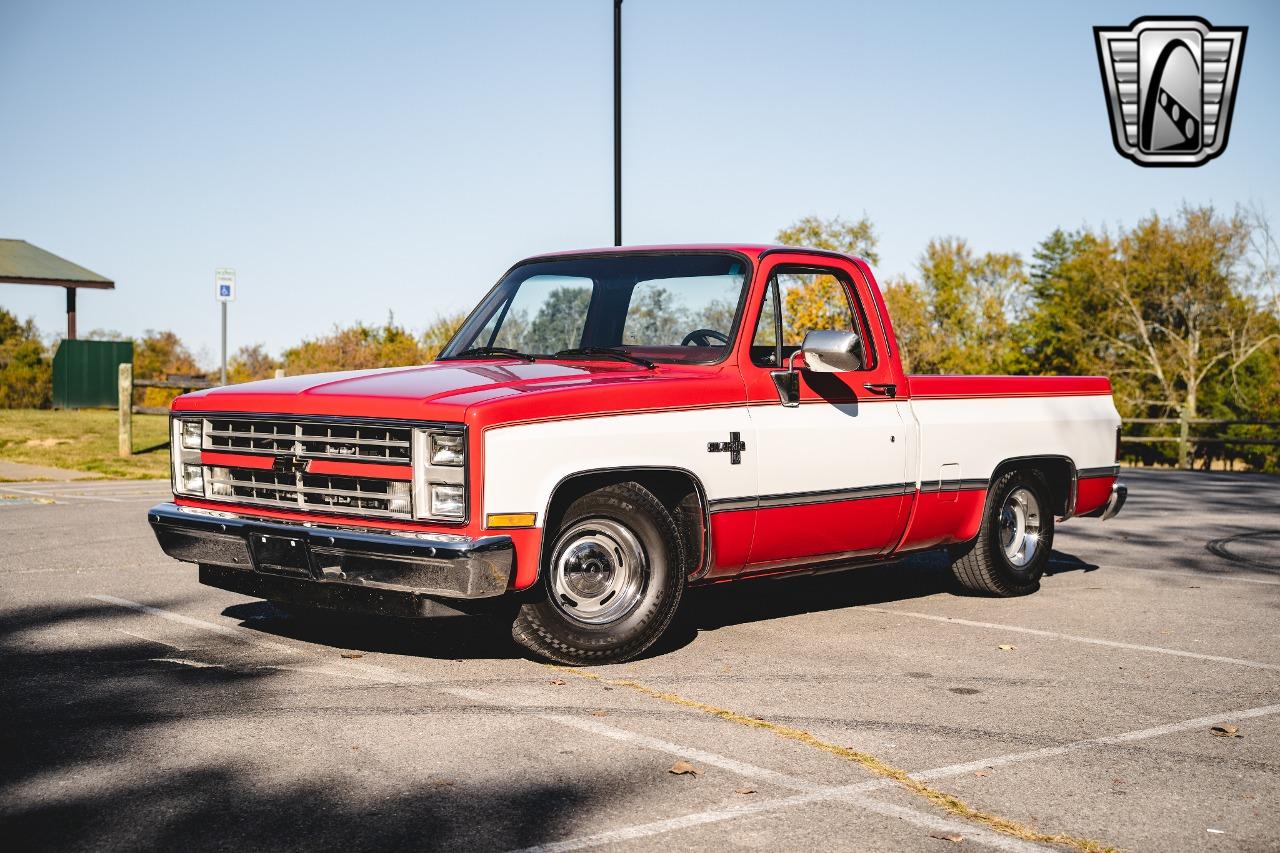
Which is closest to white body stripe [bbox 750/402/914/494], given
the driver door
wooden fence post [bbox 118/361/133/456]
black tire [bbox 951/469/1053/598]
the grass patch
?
the driver door

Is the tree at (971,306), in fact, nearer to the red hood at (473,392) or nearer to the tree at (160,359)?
the tree at (160,359)

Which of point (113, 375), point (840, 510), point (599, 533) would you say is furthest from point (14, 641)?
point (113, 375)

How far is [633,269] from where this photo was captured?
747 centimetres

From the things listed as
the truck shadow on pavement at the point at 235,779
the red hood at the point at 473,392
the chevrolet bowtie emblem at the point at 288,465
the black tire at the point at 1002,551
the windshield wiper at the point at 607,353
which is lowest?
the truck shadow on pavement at the point at 235,779

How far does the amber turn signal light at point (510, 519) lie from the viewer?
5664 mm

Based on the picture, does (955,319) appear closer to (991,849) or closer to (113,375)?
(113,375)

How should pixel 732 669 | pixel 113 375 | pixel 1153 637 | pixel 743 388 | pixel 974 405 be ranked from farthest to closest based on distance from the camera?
pixel 113 375 → pixel 974 405 → pixel 1153 637 → pixel 743 388 → pixel 732 669

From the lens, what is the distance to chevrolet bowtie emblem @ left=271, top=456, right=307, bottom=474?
609 cm

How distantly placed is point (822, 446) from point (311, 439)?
2658mm

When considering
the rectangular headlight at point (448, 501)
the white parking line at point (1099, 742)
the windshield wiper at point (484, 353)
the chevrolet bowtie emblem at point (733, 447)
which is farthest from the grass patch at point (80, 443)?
the white parking line at point (1099, 742)

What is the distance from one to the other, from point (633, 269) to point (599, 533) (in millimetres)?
1841

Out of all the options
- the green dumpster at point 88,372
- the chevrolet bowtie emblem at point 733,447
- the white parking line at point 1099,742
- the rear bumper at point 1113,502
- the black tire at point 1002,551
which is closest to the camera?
the white parking line at point 1099,742

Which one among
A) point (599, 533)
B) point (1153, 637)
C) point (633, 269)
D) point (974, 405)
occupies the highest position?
point (633, 269)

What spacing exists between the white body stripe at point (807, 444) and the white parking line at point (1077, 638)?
84cm
